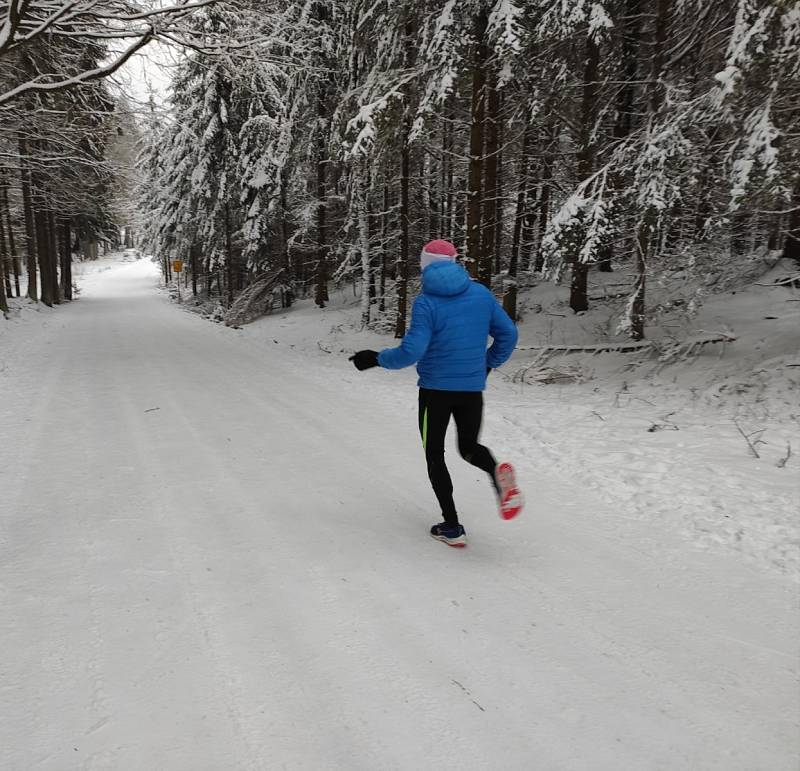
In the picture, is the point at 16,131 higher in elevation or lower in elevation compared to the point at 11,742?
higher

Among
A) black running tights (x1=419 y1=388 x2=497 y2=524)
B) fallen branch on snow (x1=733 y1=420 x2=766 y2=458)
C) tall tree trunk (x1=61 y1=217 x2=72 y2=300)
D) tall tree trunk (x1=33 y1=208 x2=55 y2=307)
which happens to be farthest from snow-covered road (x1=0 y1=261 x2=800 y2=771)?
tall tree trunk (x1=61 y1=217 x2=72 y2=300)

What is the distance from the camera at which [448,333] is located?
346 centimetres

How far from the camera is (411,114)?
1093cm

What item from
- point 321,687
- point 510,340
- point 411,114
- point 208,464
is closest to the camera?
point 321,687

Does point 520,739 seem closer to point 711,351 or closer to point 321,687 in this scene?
point 321,687

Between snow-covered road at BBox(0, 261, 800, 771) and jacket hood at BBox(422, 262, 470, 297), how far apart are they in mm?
1822

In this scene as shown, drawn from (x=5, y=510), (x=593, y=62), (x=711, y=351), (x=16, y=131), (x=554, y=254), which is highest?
(x=593, y=62)

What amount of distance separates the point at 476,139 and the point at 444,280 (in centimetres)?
844

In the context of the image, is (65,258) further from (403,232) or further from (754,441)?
(754,441)

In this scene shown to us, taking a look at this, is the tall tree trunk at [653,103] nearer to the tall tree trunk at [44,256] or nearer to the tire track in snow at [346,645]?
the tire track in snow at [346,645]

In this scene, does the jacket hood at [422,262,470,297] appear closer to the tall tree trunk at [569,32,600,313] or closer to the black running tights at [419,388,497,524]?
Result: the black running tights at [419,388,497,524]

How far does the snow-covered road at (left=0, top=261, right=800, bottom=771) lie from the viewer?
2035 mm

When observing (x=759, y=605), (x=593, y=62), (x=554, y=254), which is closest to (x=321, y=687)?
(x=759, y=605)

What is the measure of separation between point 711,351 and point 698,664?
788 cm
